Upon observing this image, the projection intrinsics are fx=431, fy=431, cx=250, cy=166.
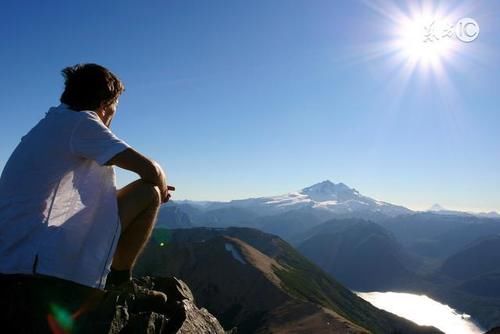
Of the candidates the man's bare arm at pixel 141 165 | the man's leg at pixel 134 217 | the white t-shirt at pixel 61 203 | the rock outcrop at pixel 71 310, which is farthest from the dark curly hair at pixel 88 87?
the rock outcrop at pixel 71 310

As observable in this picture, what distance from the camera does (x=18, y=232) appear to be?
551 cm

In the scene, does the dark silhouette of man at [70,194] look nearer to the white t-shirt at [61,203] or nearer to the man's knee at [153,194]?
the white t-shirt at [61,203]

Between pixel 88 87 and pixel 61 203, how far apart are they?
67.5 inches

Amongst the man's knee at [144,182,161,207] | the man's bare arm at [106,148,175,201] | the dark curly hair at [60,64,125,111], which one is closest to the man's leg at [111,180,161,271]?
the man's knee at [144,182,161,207]

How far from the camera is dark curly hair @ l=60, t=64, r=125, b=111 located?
6234 mm

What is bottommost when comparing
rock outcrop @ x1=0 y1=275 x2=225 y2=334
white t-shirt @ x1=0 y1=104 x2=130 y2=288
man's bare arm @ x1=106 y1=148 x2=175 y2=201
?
rock outcrop @ x1=0 y1=275 x2=225 y2=334

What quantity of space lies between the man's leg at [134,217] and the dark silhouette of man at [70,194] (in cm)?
→ 2

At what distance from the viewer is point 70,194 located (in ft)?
19.5

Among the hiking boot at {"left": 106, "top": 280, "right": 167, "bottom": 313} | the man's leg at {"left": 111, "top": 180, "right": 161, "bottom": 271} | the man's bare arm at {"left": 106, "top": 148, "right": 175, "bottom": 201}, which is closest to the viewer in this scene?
the man's bare arm at {"left": 106, "top": 148, "right": 175, "bottom": 201}

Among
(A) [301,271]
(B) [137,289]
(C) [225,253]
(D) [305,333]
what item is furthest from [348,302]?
(B) [137,289]

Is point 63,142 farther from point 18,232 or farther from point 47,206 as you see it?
point 18,232

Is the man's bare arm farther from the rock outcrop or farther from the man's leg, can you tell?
the rock outcrop

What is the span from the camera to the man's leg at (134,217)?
6191mm

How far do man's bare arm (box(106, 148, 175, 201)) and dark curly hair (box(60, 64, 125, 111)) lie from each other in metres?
1.02
